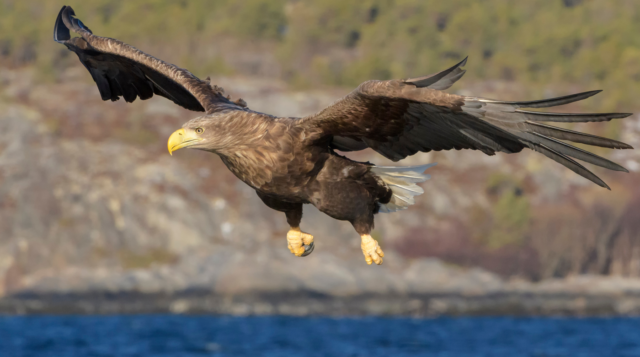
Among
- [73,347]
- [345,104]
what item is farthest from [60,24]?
[73,347]

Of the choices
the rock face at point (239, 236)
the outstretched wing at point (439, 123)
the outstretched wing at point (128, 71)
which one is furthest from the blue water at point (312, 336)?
the outstretched wing at point (439, 123)

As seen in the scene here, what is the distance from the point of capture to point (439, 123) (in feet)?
22.2

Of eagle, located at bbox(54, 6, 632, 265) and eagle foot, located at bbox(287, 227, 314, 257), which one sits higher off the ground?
eagle, located at bbox(54, 6, 632, 265)

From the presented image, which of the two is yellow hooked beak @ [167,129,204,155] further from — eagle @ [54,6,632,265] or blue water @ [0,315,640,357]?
blue water @ [0,315,640,357]

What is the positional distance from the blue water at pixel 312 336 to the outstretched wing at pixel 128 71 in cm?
3457

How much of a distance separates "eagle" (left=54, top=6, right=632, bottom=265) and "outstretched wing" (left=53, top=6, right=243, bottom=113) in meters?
0.12

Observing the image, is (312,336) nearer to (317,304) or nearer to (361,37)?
(317,304)

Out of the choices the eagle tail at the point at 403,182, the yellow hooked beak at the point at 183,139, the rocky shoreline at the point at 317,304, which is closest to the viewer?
the yellow hooked beak at the point at 183,139

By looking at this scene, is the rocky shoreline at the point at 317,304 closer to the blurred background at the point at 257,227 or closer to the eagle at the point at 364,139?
the blurred background at the point at 257,227

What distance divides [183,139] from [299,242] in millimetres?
1402

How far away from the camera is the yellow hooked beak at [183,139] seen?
6352 mm

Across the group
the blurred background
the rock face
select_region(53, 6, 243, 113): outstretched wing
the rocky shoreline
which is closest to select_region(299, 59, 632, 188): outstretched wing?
select_region(53, 6, 243, 113): outstretched wing

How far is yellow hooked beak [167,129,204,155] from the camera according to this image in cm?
635

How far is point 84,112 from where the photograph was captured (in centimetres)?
5788
